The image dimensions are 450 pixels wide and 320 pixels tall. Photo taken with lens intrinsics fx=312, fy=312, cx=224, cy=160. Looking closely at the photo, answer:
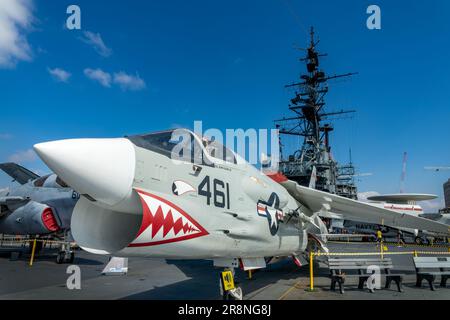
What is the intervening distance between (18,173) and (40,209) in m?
6.31

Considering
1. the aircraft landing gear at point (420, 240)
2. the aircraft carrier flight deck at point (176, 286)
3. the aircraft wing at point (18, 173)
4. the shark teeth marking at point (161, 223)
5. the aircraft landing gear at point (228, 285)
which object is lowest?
the aircraft landing gear at point (420, 240)

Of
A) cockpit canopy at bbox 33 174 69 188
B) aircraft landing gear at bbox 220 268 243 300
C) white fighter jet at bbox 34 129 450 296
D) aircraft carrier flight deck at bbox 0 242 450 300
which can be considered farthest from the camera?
cockpit canopy at bbox 33 174 69 188

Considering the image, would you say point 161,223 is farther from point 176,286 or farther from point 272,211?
point 176,286

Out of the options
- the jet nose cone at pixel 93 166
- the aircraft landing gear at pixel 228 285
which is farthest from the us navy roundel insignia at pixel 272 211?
the jet nose cone at pixel 93 166

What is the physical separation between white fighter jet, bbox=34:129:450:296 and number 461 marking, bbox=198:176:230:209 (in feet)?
0.03

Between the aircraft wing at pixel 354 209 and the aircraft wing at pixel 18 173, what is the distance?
620 inches

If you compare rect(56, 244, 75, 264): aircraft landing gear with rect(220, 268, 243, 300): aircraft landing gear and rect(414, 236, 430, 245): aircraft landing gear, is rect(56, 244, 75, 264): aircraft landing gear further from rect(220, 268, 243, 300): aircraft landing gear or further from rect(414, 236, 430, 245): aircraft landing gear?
rect(414, 236, 430, 245): aircraft landing gear

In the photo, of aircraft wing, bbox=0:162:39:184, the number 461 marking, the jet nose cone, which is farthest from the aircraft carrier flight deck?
aircraft wing, bbox=0:162:39:184

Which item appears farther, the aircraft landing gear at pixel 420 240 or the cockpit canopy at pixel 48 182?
the aircraft landing gear at pixel 420 240

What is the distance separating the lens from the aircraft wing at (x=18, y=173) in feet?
58.6

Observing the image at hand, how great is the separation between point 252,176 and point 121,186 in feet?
10.4

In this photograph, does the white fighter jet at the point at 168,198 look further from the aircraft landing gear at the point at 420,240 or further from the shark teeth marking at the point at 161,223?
the aircraft landing gear at the point at 420,240

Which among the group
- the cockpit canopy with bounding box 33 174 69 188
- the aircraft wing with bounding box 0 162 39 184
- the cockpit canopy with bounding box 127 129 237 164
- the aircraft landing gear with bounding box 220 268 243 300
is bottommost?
the aircraft landing gear with bounding box 220 268 243 300

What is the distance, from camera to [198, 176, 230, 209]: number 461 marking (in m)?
4.66
